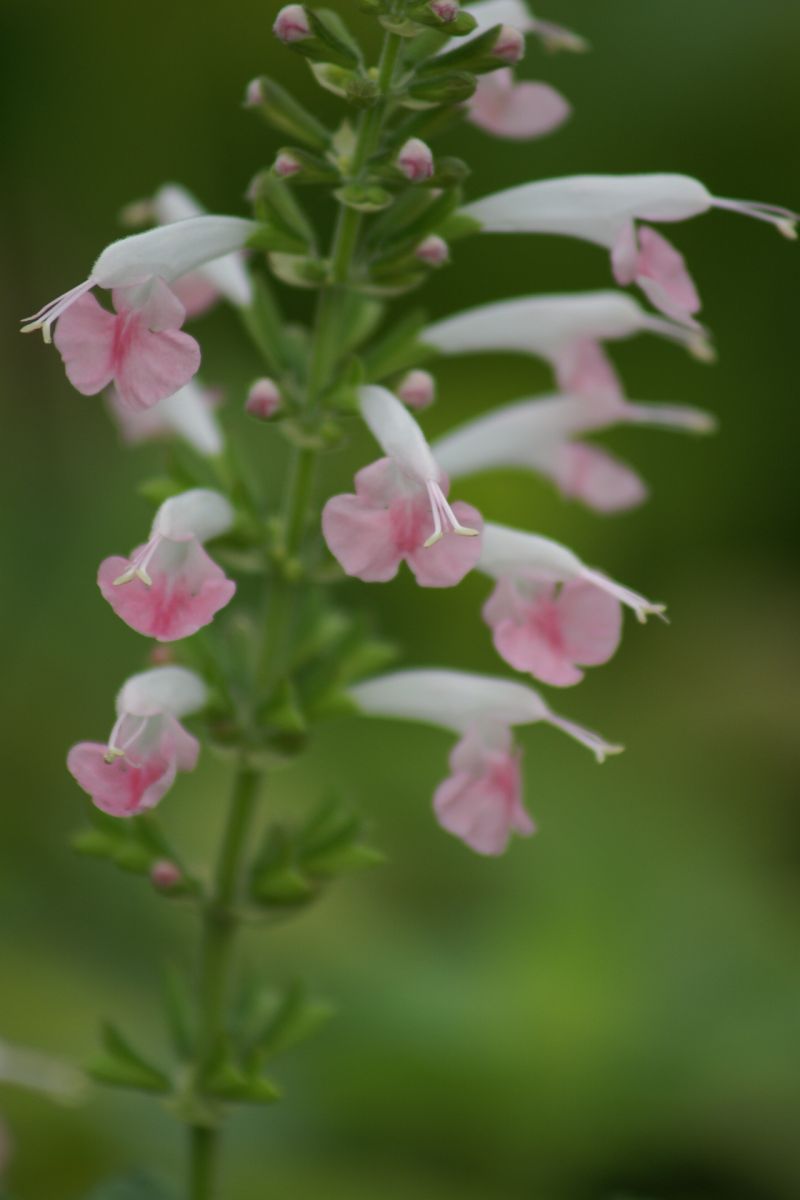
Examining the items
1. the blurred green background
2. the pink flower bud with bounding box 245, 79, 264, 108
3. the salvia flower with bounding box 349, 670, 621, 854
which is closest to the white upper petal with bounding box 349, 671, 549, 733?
the salvia flower with bounding box 349, 670, 621, 854

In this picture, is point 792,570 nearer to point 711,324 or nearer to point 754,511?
point 754,511

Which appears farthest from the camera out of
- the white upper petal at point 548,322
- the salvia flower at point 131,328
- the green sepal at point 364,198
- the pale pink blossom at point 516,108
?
the white upper petal at point 548,322

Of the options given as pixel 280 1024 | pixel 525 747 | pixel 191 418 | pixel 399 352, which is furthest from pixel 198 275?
pixel 525 747

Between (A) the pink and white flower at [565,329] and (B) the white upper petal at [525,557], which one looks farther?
(A) the pink and white flower at [565,329]

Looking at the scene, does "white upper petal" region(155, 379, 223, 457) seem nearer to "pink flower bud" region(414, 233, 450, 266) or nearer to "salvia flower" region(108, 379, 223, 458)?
"salvia flower" region(108, 379, 223, 458)

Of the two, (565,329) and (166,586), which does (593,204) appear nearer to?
(565,329)

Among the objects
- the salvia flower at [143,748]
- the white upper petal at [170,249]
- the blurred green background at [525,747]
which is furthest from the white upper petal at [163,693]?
the blurred green background at [525,747]

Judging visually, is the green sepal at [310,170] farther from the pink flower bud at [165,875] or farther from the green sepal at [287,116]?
the pink flower bud at [165,875]
